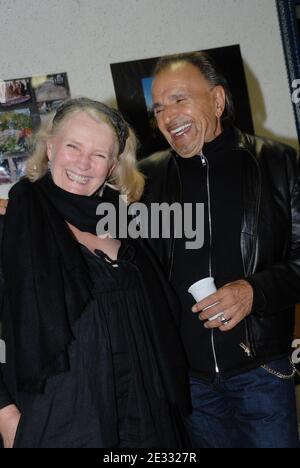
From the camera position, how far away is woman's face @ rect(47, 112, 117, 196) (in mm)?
1309

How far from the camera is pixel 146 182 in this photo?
1688mm

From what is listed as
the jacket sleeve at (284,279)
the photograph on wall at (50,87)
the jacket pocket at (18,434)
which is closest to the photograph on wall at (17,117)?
the photograph on wall at (50,87)

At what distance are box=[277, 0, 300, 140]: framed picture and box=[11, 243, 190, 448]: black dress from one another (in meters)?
1.75

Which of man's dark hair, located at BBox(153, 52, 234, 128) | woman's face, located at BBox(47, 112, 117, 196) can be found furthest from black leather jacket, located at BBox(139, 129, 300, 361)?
woman's face, located at BBox(47, 112, 117, 196)

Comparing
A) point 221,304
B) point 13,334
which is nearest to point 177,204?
point 221,304

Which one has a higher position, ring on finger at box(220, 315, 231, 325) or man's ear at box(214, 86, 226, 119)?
man's ear at box(214, 86, 226, 119)

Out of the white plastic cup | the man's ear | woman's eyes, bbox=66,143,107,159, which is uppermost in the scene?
the man's ear

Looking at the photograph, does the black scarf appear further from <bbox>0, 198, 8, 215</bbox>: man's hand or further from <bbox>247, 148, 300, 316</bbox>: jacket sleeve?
<bbox>247, 148, 300, 316</bbox>: jacket sleeve

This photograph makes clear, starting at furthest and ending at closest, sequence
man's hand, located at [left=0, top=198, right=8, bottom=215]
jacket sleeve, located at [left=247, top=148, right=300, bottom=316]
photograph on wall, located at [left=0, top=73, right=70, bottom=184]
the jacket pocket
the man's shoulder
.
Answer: photograph on wall, located at [left=0, top=73, right=70, bottom=184] → the man's shoulder → jacket sleeve, located at [left=247, top=148, right=300, bottom=316] → man's hand, located at [left=0, top=198, right=8, bottom=215] → the jacket pocket

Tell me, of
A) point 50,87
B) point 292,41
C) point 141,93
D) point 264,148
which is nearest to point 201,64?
point 264,148

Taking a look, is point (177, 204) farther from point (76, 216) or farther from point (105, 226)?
point (76, 216)

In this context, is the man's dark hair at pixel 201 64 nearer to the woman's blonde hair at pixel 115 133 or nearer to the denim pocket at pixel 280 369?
the woman's blonde hair at pixel 115 133

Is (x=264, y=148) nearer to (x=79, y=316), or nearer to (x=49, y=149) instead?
(x=49, y=149)

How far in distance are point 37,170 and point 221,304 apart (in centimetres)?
63
